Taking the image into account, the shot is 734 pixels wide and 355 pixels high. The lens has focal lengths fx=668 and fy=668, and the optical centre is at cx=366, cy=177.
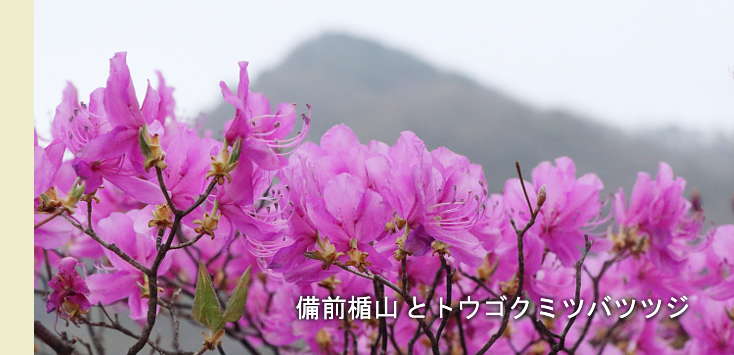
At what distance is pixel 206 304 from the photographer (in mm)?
488

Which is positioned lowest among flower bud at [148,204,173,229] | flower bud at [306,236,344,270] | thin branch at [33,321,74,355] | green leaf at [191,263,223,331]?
thin branch at [33,321,74,355]

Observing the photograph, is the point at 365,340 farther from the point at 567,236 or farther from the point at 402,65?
the point at 402,65

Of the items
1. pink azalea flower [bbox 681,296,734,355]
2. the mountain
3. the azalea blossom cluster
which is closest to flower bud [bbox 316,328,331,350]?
the azalea blossom cluster

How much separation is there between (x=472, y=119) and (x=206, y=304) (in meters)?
5.52

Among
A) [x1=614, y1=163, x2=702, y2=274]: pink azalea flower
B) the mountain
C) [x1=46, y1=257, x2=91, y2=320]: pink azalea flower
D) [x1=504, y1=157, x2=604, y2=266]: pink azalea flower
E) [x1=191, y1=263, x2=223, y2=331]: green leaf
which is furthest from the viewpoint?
the mountain

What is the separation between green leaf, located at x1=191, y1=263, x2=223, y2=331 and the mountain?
3.39m

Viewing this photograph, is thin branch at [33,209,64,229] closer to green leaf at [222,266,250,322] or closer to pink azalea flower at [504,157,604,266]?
green leaf at [222,266,250,322]

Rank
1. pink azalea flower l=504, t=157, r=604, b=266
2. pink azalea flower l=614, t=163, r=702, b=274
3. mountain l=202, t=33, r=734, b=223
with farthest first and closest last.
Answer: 1. mountain l=202, t=33, r=734, b=223
2. pink azalea flower l=614, t=163, r=702, b=274
3. pink azalea flower l=504, t=157, r=604, b=266

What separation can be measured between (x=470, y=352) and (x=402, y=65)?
7.29m

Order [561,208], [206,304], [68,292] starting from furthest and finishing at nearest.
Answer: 1. [561,208]
2. [68,292]
3. [206,304]

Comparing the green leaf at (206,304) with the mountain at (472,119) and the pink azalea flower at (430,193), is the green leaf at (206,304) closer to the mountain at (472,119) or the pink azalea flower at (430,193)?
the pink azalea flower at (430,193)

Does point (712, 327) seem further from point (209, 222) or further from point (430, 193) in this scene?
point (209, 222)

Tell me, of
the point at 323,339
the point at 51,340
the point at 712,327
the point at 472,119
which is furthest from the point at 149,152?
the point at 472,119

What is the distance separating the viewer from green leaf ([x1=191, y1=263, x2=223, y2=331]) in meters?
0.48
